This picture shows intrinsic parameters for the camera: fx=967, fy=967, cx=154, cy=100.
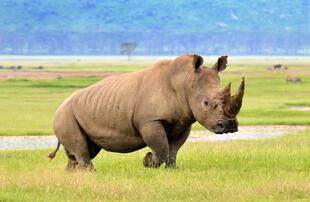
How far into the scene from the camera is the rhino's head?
1298 cm

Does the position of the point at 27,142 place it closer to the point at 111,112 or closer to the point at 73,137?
the point at 73,137

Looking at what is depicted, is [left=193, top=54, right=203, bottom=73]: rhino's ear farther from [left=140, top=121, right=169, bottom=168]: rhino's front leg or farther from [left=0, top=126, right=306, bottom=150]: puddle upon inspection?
[left=0, top=126, right=306, bottom=150]: puddle

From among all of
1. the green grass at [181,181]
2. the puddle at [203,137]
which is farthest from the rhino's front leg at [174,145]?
the puddle at [203,137]

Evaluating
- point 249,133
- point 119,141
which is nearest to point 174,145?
point 119,141

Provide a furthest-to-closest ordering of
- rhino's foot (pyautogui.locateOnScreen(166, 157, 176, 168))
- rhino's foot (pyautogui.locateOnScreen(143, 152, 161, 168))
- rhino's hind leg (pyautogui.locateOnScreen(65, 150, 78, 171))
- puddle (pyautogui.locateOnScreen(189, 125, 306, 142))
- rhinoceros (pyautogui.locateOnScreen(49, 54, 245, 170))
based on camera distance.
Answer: puddle (pyautogui.locateOnScreen(189, 125, 306, 142)) → rhino's hind leg (pyautogui.locateOnScreen(65, 150, 78, 171)) → rhino's foot (pyautogui.locateOnScreen(166, 157, 176, 168)) → rhino's foot (pyautogui.locateOnScreen(143, 152, 161, 168)) → rhinoceros (pyautogui.locateOnScreen(49, 54, 245, 170))

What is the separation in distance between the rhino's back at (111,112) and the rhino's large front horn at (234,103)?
1.80 meters

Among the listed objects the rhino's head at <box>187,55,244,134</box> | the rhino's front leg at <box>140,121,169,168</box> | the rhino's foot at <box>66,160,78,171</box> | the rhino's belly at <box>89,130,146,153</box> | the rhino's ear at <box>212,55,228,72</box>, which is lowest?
the rhino's foot at <box>66,160,78,171</box>

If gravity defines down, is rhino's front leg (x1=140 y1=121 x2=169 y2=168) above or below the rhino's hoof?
above

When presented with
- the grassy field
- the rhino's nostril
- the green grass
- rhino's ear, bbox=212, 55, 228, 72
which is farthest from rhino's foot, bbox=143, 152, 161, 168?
the grassy field

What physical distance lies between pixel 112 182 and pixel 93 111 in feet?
6.16

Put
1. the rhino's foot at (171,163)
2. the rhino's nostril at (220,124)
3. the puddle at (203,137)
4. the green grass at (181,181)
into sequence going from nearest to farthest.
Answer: the green grass at (181,181) → the rhino's nostril at (220,124) → the rhino's foot at (171,163) → the puddle at (203,137)

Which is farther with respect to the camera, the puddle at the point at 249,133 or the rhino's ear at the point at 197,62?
the puddle at the point at 249,133

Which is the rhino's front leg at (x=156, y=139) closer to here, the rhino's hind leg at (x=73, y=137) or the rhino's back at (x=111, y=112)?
the rhino's back at (x=111, y=112)

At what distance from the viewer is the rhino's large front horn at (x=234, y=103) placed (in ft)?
41.6
